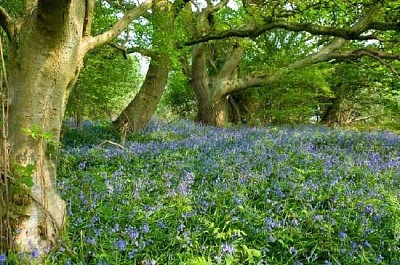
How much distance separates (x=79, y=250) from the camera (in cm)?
294

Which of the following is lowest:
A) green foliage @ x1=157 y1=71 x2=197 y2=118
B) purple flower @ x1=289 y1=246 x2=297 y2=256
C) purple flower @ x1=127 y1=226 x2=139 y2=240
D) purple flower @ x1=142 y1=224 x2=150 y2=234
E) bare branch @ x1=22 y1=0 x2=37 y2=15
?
purple flower @ x1=289 y1=246 x2=297 y2=256

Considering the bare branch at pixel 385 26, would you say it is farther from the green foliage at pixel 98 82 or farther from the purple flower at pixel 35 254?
the purple flower at pixel 35 254

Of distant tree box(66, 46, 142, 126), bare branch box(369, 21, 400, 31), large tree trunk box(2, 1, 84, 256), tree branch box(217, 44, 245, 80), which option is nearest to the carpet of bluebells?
large tree trunk box(2, 1, 84, 256)

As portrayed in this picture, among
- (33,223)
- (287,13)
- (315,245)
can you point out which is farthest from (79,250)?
(287,13)

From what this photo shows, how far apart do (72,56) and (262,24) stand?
576cm

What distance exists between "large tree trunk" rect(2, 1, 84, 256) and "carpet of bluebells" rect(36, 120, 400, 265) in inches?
10.0

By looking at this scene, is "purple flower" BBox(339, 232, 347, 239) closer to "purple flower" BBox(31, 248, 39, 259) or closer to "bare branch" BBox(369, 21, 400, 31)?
"purple flower" BBox(31, 248, 39, 259)

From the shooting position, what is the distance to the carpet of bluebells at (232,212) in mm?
3010

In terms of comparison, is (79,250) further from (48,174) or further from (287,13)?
(287,13)

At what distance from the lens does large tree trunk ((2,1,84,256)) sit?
113 inches

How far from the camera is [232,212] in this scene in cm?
361

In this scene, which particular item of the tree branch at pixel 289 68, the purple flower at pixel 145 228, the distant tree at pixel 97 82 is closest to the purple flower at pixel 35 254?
the purple flower at pixel 145 228

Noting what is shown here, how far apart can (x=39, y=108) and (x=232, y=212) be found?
194 cm

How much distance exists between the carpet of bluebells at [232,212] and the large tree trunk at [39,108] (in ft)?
0.83
